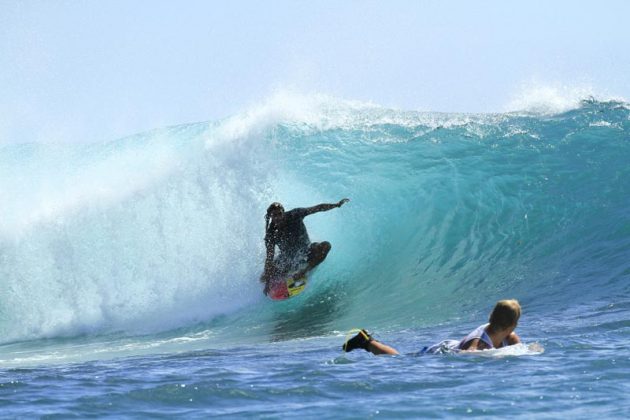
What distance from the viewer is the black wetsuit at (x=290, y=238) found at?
13492mm

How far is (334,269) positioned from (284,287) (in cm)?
153

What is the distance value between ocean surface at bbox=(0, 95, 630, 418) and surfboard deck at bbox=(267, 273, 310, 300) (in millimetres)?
120

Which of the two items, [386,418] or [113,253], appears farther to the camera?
[113,253]

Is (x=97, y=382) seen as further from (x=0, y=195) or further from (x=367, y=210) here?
(x=0, y=195)

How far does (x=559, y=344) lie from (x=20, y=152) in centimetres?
3050

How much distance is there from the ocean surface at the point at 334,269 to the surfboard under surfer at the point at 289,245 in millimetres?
472

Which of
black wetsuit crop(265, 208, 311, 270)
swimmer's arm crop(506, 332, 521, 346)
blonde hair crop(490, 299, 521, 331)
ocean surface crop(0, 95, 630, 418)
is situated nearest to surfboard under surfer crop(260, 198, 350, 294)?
black wetsuit crop(265, 208, 311, 270)

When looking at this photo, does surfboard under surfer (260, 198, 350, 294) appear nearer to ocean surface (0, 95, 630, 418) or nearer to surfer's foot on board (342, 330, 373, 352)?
ocean surface (0, 95, 630, 418)

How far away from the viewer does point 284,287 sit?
45.3ft

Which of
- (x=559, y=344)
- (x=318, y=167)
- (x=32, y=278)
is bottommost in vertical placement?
(x=559, y=344)

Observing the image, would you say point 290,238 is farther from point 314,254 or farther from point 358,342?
point 358,342

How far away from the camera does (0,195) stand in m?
21.5

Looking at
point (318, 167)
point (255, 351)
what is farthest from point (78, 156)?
point (255, 351)

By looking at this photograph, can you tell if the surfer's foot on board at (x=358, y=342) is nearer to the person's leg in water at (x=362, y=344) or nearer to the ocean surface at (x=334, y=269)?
the person's leg in water at (x=362, y=344)
